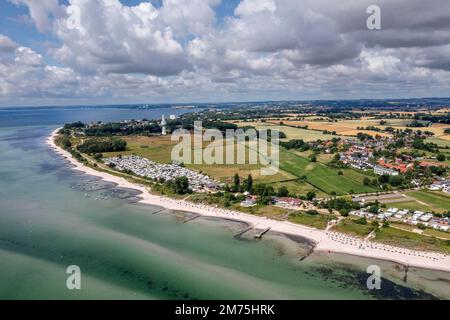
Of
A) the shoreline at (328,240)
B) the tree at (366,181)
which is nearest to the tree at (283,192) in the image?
the shoreline at (328,240)

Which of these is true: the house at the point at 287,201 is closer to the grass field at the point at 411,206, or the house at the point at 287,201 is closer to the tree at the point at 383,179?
the grass field at the point at 411,206

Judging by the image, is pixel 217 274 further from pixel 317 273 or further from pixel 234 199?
pixel 234 199

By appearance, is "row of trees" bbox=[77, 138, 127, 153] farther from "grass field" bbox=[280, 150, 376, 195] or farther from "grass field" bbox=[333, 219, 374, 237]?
"grass field" bbox=[333, 219, 374, 237]

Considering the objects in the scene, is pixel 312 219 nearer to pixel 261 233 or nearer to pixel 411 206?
pixel 261 233

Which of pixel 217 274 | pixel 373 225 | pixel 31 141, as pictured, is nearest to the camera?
pixel 217 274

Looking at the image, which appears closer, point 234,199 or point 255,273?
point 255,273
